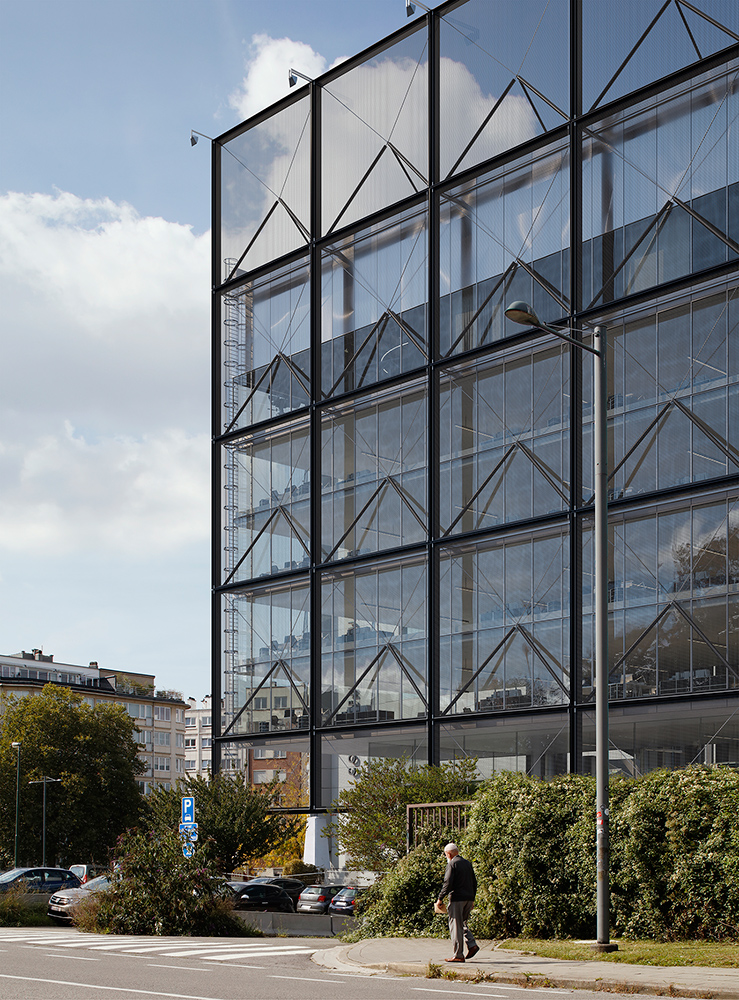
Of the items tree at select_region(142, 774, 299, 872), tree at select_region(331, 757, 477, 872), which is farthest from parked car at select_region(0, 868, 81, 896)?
tree at select_region(331, 757, 477, 872)

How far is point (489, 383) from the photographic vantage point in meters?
43.7

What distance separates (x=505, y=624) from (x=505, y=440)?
20.4ft

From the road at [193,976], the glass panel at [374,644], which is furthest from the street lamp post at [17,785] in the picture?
the road at [193,976]

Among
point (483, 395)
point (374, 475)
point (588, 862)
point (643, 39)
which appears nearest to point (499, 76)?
point (643, 39)

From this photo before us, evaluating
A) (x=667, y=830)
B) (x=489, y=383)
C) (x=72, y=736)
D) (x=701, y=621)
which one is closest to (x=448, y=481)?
(x=489, y=383)

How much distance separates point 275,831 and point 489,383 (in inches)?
685

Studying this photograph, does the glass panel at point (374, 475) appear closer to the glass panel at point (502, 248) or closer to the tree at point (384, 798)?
the glass panel at point (502, 248)

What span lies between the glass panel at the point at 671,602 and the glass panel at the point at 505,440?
122 inches

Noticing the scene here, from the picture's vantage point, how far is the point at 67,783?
256ft

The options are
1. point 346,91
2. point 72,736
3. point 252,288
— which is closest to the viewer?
point 346,91

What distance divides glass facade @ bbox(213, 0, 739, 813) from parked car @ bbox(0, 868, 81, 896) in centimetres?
986

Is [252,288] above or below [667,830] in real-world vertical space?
above

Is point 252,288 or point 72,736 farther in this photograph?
point 72,736

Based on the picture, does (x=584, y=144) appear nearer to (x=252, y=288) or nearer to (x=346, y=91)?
(x=346, y=91)
